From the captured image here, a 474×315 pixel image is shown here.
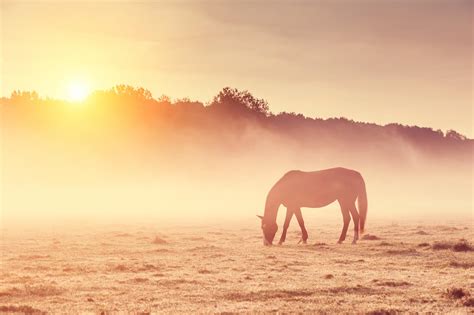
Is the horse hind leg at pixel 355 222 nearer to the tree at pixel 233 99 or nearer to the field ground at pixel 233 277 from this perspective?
the field ground at pixel 233 277

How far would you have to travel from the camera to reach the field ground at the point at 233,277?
1484 cm

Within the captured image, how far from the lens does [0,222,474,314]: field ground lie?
14844mm

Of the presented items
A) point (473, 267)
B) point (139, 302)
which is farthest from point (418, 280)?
point (139, 302)

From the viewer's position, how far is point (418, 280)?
59.9ft

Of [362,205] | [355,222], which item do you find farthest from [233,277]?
[362,205]

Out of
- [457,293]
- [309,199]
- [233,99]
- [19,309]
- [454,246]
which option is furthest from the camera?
[233,99]

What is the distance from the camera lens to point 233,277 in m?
19.0

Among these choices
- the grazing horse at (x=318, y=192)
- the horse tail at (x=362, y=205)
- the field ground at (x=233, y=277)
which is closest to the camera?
the field ground at (x=233, y=277)

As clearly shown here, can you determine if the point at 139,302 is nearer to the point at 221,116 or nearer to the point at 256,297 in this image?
the point at 256,297

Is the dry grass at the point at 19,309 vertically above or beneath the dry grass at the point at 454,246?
beneath

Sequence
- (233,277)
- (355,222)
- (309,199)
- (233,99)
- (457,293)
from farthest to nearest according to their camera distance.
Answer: (233,99) < (309,199) < (355,222) < (233,277) < (457,293)

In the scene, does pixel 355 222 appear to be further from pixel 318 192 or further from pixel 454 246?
pixel 454 246

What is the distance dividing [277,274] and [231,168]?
104303 millimetres

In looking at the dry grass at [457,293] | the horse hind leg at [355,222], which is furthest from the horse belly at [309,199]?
the dry grass at [457,293]
